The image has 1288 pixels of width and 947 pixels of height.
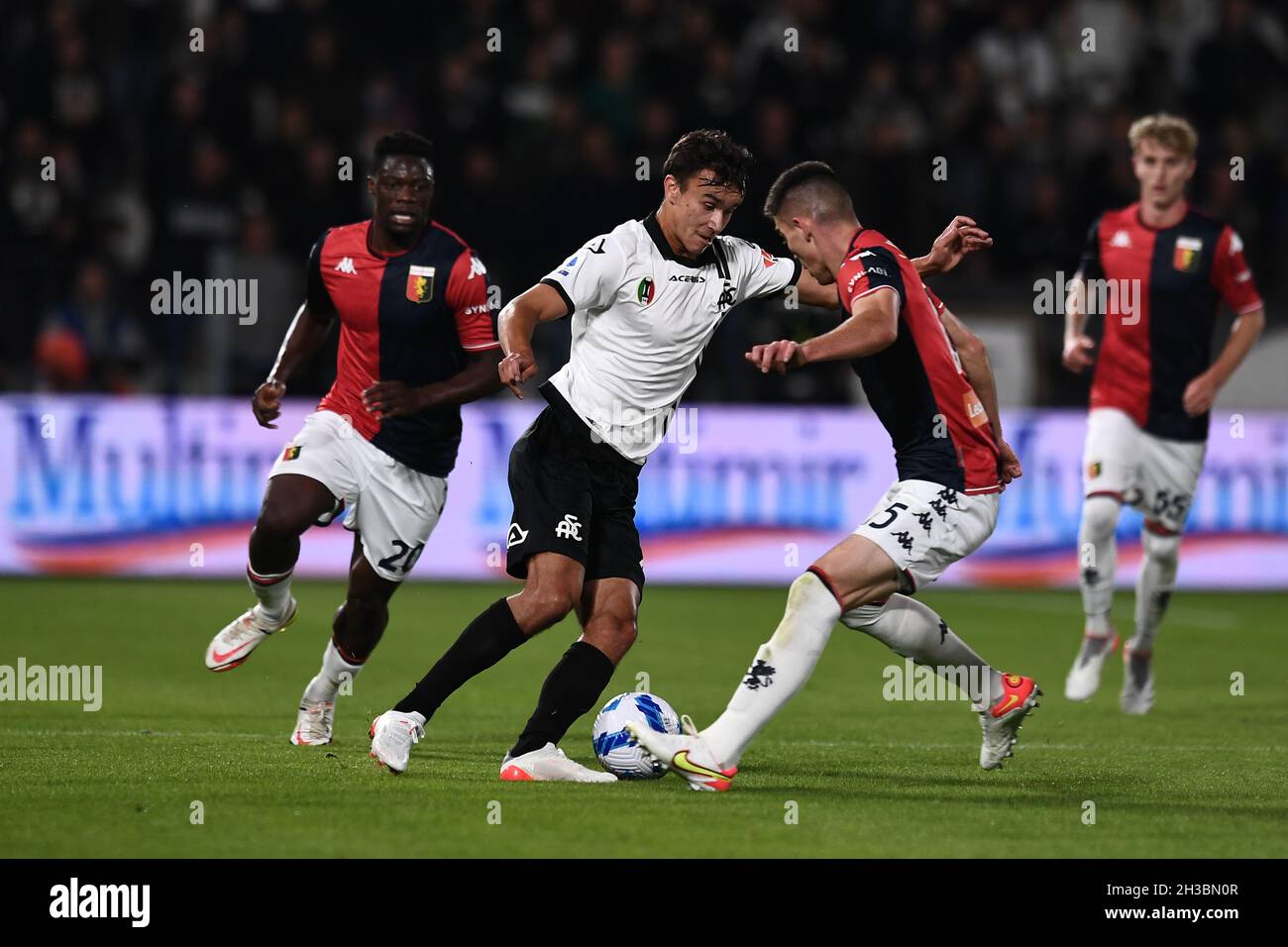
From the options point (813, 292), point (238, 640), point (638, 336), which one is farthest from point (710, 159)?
point (238, 640)

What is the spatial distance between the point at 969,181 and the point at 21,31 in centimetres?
920

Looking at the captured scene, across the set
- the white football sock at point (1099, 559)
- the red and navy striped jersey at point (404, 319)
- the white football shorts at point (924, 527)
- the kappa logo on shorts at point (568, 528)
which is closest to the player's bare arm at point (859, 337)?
the white football shorts at point (924, 527)

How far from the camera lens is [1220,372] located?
9.60 m

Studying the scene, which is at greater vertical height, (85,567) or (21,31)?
(21,31)

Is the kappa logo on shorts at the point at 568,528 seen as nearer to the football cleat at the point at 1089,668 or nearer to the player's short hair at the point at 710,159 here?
the player's short hair at the point at 710,159

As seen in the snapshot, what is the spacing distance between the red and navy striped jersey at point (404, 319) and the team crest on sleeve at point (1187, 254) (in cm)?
404

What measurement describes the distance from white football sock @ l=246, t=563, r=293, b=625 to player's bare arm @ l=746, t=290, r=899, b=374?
2.63 metres

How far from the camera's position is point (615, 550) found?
7113mm

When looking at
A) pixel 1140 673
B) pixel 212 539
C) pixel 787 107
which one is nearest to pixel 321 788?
pixel 1140 673

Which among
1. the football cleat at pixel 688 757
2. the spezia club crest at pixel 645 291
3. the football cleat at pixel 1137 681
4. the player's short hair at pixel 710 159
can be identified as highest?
the player's short hair at pixel 710 159

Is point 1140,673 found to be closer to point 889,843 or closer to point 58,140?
point 889,843

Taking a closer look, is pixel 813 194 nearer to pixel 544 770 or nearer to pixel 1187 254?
pixel 544 770

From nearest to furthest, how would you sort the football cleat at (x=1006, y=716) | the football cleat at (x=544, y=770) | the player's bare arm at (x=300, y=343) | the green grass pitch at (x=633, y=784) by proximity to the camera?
1. the green grass pitch at (x=633, y=784)
2. the football cleat at (x=544, y=770)
3. the football cleat at (x=1006, y=716)
4. the player's bare arm at (x=300, y=343)

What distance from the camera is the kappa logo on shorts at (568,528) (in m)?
6.87
